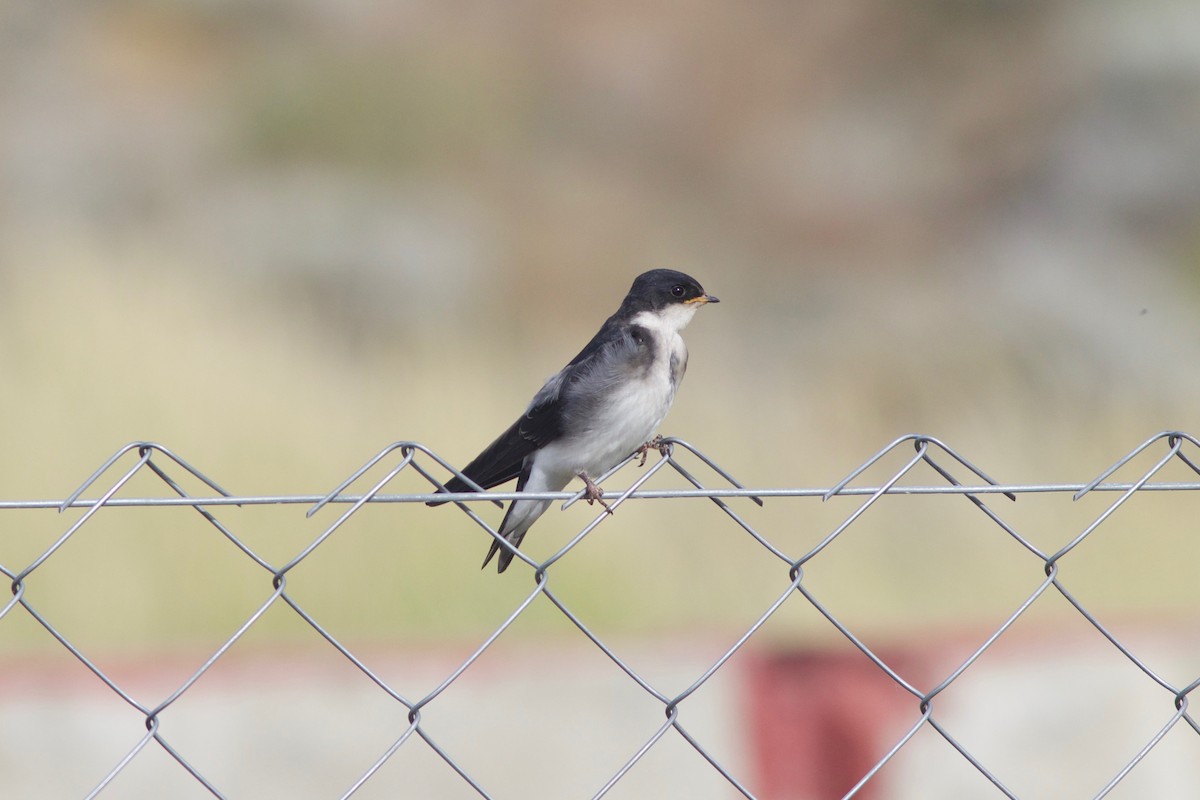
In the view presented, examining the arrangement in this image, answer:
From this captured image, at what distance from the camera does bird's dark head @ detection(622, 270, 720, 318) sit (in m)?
3.97

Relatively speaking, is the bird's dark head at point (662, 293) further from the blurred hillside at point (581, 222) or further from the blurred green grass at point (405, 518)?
the blurred hillside at point (581, 222)

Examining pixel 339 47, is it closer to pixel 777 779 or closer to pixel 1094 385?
pixel 1094 385

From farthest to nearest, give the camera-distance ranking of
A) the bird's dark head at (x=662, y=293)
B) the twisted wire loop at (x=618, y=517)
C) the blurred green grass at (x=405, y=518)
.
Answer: the blurred green grass at (x=405, y=518)
the bird's dark head at (x=662, y=293)
the twisted wire loop at (x=618, y=517)

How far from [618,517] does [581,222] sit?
9.17m

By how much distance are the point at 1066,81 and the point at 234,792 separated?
1725cm

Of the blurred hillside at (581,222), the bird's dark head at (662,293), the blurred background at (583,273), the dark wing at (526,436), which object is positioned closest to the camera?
the dark wing at (526,436)

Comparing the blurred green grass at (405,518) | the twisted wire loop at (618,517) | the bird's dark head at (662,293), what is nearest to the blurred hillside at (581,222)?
the blurred green grass at (405,518)

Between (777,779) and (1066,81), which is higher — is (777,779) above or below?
below

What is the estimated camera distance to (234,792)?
4.31 m

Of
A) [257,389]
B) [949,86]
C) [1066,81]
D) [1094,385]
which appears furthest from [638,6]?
[257,389]

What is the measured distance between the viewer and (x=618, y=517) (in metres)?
8.03

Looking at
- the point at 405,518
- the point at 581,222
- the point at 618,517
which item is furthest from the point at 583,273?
the point at 405,518

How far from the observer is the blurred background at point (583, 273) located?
732cm

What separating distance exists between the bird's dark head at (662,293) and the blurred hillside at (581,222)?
411 centimetres
